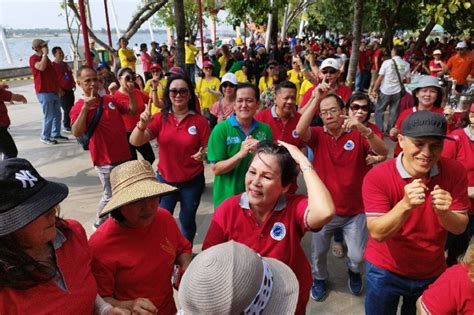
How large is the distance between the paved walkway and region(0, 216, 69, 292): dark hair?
8.06 feet

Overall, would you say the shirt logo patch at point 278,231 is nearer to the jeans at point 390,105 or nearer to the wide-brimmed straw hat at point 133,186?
the wide-brimmed straw hat at point 133,186

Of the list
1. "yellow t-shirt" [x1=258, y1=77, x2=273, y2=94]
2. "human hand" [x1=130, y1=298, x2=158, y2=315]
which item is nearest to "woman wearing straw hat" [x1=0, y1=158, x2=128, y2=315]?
"human hand" [x1=130, y1=298, x2=158, y2=315]

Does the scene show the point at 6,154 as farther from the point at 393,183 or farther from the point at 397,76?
the point at 397,76

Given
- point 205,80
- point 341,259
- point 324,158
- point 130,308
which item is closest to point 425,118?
point 324,158

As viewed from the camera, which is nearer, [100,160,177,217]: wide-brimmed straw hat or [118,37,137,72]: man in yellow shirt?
[100,160,177,217]: wide-brimmed straw hat

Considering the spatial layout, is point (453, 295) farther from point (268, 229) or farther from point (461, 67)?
point (461, 67)

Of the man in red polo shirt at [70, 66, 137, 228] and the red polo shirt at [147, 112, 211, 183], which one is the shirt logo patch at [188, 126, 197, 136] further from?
the man in red polo shirt at [70, 66, 137, 228]

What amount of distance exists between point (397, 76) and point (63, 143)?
7.18 m

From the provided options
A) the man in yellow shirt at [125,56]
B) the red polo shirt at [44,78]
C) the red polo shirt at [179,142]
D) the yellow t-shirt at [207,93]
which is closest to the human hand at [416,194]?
the red polo shirt at [179,142]

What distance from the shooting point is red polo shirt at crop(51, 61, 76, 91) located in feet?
27.9

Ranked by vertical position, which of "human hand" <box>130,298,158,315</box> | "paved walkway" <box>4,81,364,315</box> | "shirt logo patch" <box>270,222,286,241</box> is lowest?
"paved walkway" <box>4,81,364,315</box>

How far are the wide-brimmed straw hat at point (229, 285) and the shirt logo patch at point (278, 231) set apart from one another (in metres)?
0.79

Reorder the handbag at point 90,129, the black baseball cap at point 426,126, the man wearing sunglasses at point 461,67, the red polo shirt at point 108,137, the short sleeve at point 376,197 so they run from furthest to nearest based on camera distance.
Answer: the man wearing sunglasses at point 461,67, the red polo shirt at point 108,137, the handbag at point 90,129, the short sleeve at point 376,197, the black baseball cap at point 426,126

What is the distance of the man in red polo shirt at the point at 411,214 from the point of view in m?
2.05
